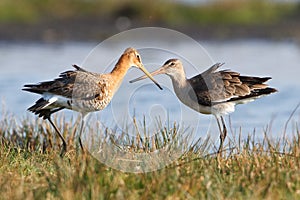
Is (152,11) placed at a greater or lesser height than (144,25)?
greater

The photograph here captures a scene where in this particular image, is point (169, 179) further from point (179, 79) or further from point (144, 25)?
point (144, 25)

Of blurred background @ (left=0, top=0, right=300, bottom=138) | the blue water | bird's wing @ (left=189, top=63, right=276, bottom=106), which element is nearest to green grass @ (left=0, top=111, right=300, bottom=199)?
bird's wing @ (left=189, top=63, right=276, bottom=106)

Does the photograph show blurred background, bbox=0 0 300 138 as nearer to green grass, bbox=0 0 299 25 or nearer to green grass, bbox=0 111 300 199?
green grass, bbox=0 0 299 25

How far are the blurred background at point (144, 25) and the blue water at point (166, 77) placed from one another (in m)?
0.03

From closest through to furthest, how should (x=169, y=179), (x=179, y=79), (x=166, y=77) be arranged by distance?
(x=169, y=179) → (x=179, y=79) → (x=166, y=77)

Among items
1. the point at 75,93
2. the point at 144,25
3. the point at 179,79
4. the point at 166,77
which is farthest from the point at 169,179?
the point at 144,25

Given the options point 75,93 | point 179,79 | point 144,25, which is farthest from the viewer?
point 144,25

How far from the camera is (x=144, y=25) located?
79.8 ft

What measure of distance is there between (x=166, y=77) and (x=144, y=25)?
1406cm

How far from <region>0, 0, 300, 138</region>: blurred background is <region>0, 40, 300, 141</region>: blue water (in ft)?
0.10

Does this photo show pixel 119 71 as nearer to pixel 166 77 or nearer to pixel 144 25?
pixel 166 77

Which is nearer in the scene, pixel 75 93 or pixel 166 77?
pixel 75 93

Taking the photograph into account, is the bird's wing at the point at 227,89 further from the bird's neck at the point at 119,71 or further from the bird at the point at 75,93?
the bird at the point at 75,93

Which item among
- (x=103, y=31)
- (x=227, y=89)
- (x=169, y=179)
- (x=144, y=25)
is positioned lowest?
(x=169, y=179)
